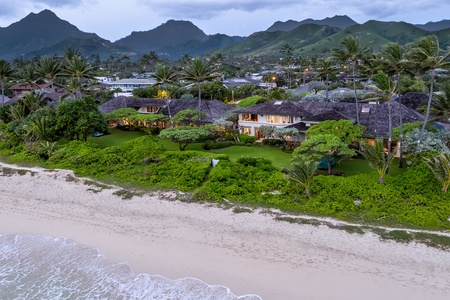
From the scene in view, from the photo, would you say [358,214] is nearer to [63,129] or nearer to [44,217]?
[44,217]

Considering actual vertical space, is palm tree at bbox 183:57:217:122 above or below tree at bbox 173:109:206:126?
above

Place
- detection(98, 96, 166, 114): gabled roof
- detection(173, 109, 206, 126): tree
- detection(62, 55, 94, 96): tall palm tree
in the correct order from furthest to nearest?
1. detection(98, 96, 166, 114): gabled roof
2. detection(62, 55, 94, 96): tall palm tree
3. detection(173, 109, 206, 126): tree

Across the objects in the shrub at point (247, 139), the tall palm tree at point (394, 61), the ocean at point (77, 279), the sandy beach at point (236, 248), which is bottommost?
the ocean at point (77, 279)

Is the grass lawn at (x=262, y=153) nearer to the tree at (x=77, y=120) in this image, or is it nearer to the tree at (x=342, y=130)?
the tree at (x=342, y=130)

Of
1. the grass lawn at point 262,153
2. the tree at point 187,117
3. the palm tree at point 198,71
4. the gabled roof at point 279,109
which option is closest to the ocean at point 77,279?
the grass lawn at point 262,153

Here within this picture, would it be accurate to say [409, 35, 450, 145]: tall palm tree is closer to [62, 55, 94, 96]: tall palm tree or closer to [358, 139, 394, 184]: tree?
[358, 139, 394, 184]: tree

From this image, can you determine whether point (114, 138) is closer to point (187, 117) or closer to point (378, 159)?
point (187, 117)

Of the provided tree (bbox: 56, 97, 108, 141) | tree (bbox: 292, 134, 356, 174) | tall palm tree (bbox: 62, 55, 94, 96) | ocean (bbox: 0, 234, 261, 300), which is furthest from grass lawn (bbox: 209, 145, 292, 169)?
tall palm tree (bbox: 62, 55, 94, 96)
